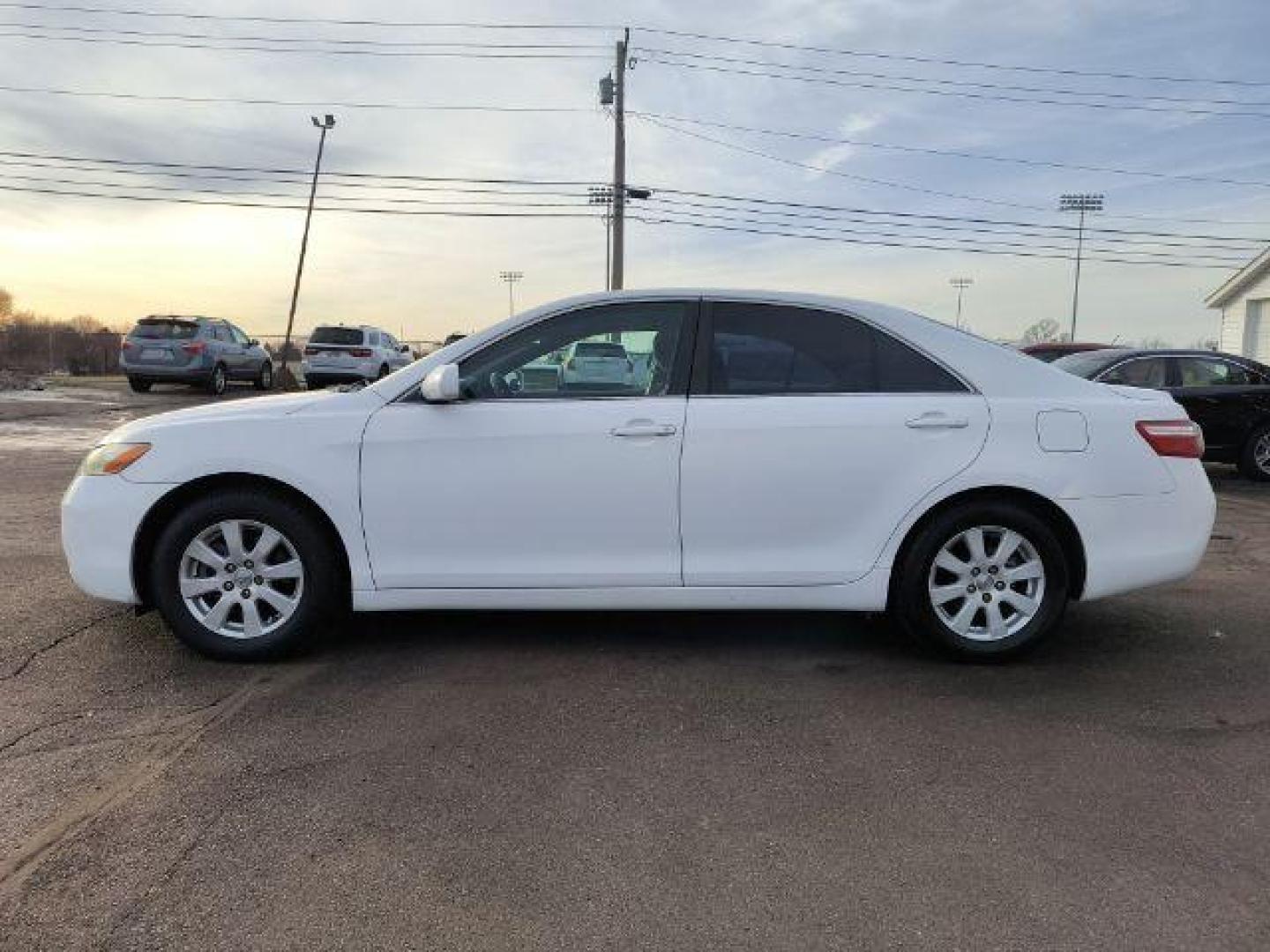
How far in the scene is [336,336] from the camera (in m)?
24.2

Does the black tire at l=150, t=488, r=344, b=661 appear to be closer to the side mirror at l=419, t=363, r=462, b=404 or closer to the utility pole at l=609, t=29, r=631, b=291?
the side mirror at l=419, t=363, r=462, b=404

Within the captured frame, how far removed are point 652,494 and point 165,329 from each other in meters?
19.9

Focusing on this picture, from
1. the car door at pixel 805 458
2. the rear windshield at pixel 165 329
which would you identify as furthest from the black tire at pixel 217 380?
the car door at pixel 805 458

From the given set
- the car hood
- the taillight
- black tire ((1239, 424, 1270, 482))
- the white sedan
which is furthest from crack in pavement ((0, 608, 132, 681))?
black tire ((1239, 424, 1270, 482))

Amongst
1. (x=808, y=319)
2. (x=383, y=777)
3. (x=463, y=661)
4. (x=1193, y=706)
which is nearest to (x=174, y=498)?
(x=463, y=661)

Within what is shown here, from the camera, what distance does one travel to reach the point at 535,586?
163 inches

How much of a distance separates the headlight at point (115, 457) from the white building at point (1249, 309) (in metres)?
27.7

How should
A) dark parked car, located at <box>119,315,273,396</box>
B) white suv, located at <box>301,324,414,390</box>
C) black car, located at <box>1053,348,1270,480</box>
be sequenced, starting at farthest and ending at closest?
white suv, located at <box>301,324,414,390</box>
dark parked car, located at <box>119,315,273,396</box>
black car, located at <box>1053,348,1270,480</box>

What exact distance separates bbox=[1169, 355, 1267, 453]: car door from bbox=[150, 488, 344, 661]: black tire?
9893mm

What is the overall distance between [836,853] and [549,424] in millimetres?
2077

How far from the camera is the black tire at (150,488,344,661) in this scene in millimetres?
4117

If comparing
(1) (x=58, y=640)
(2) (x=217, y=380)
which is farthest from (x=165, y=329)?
(1) (x=58, y=640)

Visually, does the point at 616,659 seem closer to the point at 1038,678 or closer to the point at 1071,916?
the point at 1038,678

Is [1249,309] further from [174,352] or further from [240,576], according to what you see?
[240,576]
